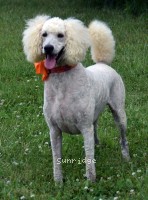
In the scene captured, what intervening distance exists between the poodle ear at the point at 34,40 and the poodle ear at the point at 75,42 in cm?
24

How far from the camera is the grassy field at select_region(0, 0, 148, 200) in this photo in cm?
454

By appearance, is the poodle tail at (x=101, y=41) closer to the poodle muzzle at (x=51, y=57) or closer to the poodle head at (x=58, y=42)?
the poodle head at (x=58, y=42)

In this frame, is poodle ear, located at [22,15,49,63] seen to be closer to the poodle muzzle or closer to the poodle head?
the poodle head

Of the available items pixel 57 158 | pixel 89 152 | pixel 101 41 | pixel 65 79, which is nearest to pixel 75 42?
pixel 65 79

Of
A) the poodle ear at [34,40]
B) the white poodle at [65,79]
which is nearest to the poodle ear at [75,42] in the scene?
the white poodle at [65,79]

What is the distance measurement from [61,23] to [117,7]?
1027 cm

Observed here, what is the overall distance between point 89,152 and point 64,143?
1.04 m

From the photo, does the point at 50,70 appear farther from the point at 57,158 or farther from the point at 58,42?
the point at 57,158

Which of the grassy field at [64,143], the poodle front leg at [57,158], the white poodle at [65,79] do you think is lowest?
the grassy field at [64,143]

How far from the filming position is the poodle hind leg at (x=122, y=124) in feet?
17.1

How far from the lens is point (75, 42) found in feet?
14.1

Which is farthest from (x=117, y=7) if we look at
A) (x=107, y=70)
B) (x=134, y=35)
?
(x=107, y=70)

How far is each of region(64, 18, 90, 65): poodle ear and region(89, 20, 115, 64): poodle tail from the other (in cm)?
54

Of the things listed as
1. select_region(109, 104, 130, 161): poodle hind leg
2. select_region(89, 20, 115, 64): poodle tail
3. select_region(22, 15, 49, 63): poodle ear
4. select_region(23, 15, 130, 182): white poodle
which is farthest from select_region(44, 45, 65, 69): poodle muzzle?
select_region(109, 104, 130, 161): poodle hind leg
